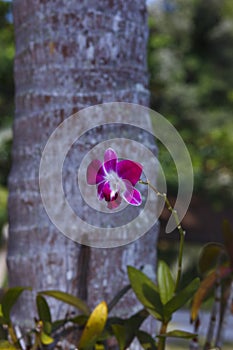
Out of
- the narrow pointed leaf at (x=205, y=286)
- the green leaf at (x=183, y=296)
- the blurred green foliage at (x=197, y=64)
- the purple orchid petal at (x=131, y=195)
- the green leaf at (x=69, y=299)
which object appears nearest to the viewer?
the purple orchid petal at (x=131, y=195)

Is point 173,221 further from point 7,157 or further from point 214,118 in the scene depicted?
point 214,118

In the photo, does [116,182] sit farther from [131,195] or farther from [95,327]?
[95,327]

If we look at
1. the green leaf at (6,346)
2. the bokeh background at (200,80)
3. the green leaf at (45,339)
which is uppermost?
the bokeh background at (200,80)

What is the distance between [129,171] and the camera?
893mm

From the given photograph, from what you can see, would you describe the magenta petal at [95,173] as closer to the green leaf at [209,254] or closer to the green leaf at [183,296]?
the green leaf at [183,296]

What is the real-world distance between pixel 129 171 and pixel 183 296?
0.24 meters

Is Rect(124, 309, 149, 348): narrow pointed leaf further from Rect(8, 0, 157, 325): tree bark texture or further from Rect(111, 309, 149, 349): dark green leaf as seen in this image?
Rect(8, 0, 157, 325): tree bark texture

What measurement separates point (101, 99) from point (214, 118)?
7683 millimetres

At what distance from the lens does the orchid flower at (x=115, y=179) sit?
0.87 m

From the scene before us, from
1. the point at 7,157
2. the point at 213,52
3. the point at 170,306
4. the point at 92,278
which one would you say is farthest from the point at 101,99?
the point at 213,52

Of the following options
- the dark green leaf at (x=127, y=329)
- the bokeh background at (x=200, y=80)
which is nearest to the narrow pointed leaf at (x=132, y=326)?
the dark green leaf at (x=127, y=329)

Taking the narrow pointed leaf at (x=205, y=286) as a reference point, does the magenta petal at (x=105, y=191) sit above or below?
→ above

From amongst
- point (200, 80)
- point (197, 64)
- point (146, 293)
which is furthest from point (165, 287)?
point (200, 80)

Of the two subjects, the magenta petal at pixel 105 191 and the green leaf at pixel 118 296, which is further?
the green leaf at pixel 118 296
